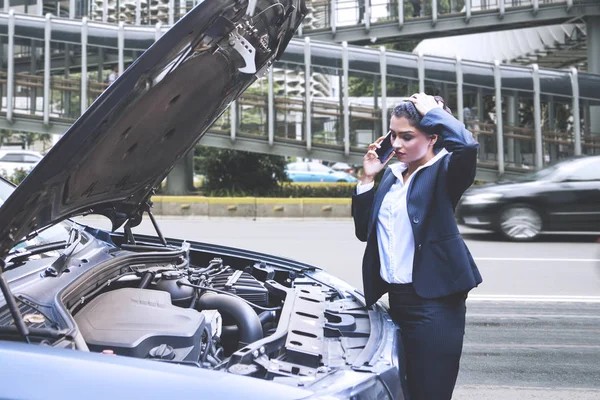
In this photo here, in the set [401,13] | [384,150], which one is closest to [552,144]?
[401,13]

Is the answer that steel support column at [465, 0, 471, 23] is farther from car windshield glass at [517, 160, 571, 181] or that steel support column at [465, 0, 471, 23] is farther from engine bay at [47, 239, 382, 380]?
engine bay at [47, 239, 382, 380]

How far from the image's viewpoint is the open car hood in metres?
2.10

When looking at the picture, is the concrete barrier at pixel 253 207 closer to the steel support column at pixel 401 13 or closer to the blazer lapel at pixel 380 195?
the steel support column at pixel 401 13

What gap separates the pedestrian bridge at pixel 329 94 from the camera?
1712 centimetres

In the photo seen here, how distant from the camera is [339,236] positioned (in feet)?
42.7

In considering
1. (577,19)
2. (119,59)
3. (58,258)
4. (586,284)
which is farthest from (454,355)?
(577,19)

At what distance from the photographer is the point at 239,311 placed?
284 cm

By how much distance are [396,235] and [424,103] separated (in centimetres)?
58

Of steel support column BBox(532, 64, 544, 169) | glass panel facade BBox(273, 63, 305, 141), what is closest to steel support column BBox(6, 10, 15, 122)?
glass panel facade BBox(273, 63, 305, 141)

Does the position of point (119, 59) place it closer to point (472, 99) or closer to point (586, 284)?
point (472, 99)

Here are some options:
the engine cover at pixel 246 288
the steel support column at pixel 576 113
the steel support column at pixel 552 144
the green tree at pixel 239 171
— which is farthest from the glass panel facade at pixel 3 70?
the engine cover at pixel 246 288

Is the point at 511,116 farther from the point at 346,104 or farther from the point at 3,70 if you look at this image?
the point at 3,70

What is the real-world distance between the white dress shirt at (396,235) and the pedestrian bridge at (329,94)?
1459 cm

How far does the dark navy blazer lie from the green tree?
54.9 ft
